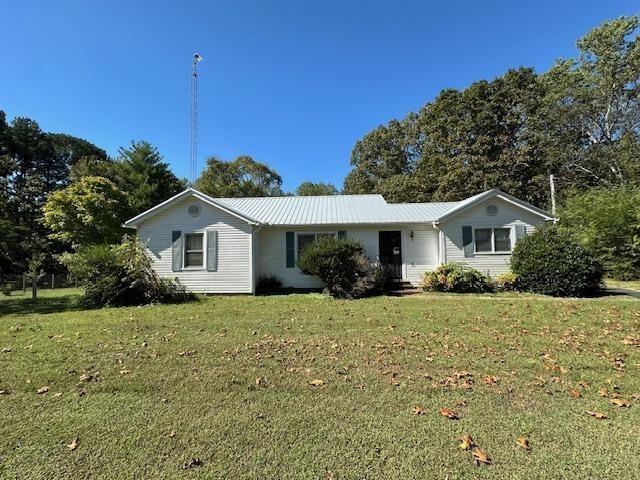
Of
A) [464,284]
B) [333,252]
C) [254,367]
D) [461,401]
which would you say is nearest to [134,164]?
[333,252]

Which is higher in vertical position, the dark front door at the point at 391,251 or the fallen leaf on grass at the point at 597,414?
the dark front door at the point at 391,251

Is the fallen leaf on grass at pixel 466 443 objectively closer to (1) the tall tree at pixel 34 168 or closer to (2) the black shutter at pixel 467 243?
(2) the black shutter at pixel 467 243

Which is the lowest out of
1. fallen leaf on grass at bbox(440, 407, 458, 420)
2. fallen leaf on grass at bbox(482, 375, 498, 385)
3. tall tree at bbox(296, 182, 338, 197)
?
fallen leaf on grass at bbox(440, 407, 458, 420)

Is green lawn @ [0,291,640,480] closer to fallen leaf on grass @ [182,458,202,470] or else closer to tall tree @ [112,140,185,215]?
fallen leaf on grass @ [182,458,202,470]

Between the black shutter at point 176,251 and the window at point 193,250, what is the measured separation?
20 centimetres

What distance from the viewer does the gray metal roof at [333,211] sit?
15102 millimetres

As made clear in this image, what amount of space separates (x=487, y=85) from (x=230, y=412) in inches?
1208

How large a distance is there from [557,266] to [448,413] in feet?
36.0

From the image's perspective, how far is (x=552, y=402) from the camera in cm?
399

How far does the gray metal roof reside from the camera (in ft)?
49.5

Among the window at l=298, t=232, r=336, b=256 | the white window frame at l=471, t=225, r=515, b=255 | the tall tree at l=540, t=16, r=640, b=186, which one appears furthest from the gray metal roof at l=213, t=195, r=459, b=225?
the tall tree at l=540, t=16, r=640, b=186

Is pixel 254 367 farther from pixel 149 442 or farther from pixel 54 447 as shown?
pixel 54 447

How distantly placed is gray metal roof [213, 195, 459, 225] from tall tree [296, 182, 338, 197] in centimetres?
3213

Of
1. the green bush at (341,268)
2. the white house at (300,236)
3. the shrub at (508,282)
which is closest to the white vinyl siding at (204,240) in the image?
the white house at (300,236)
